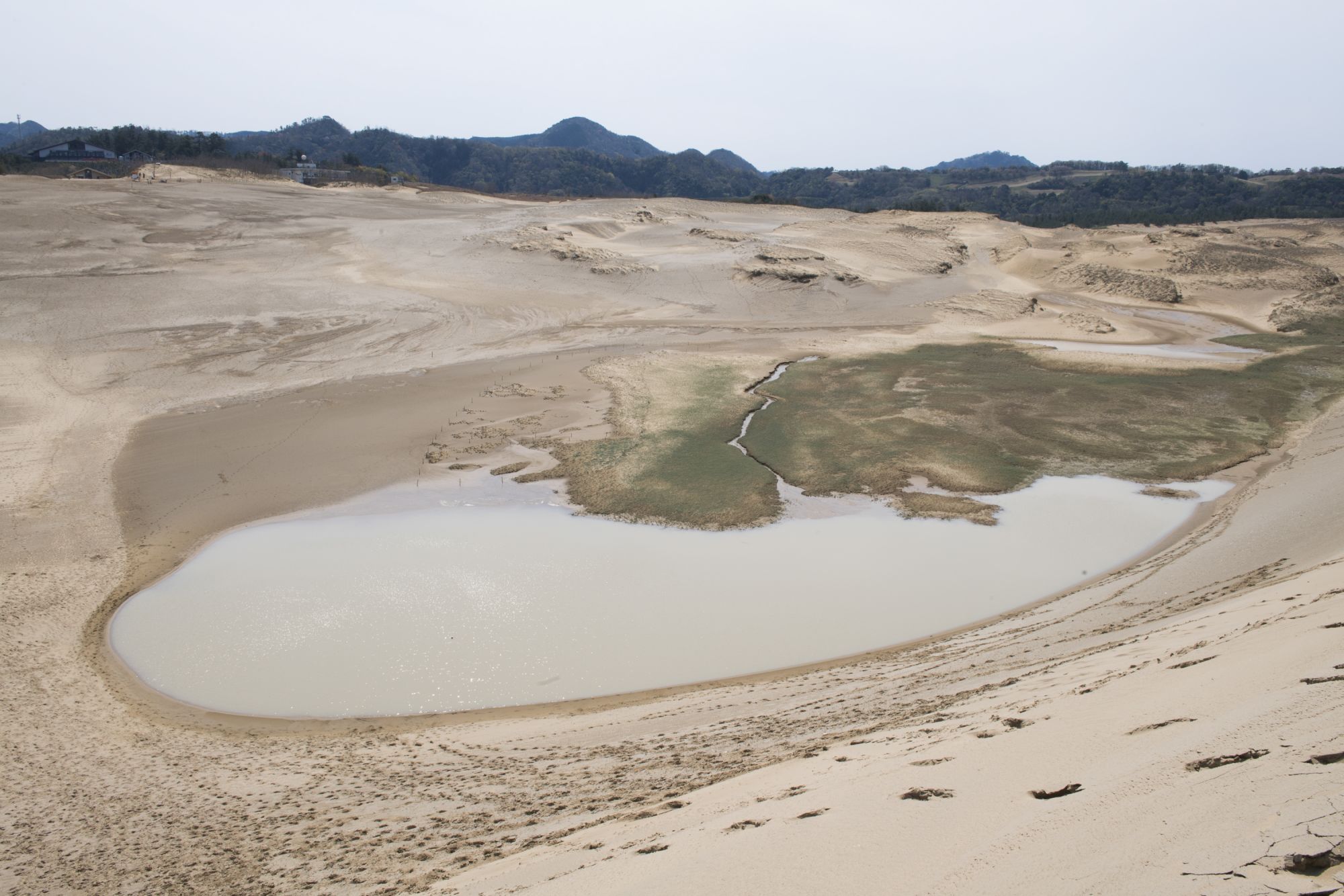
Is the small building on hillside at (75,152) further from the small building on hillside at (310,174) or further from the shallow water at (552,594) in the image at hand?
the shallow water at (552,594)

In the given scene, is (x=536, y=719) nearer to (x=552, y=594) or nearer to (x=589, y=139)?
(x=552, y=594)

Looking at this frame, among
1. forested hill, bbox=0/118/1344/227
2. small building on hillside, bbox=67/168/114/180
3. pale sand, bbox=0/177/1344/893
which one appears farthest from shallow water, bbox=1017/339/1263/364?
small building on hillside, bbox=67/168/114/180

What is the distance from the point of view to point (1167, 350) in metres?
24.7

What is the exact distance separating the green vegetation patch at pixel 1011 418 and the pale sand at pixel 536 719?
5.65 feet

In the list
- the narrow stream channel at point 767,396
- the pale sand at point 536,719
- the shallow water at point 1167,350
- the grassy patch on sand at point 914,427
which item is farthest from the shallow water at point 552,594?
the shallow water at point 1167,350

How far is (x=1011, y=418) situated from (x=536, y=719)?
13.0 meters

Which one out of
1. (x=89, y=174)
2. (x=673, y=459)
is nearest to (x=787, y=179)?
(x=89, y=174)

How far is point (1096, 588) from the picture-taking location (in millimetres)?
10242

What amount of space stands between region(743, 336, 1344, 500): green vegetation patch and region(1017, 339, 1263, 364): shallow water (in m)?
1.16

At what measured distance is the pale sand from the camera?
3719 mm

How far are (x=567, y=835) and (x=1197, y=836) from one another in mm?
3554

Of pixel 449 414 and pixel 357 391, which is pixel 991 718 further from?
pixel 357 391

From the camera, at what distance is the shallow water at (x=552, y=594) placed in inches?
349

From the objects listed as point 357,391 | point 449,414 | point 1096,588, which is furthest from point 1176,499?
point 357,391
